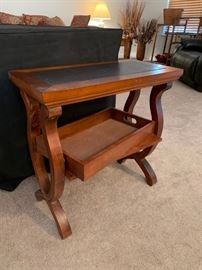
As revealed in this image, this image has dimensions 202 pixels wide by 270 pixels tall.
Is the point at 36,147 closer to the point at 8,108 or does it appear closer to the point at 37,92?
the point at 8,108

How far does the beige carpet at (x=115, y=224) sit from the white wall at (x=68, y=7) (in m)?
3.88

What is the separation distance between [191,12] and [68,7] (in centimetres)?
256

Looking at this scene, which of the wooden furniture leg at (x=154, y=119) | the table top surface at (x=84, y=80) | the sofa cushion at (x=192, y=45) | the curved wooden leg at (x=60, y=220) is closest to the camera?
the table top surface at (x=84, y=80)

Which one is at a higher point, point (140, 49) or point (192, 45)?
point (192, 45)

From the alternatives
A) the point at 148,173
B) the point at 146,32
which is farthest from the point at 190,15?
the point at 148,173

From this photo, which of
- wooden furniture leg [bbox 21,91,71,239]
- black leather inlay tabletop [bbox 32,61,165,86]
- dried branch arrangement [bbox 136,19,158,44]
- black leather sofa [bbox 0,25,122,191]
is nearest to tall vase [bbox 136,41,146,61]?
dried branch arrangement [bbox 136,19,158,44]

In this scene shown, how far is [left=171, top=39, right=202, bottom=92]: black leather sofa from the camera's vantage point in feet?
9.52

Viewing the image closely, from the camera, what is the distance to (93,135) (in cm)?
113

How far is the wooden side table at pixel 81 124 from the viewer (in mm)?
736

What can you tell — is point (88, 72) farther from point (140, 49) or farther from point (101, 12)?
point (140, 49)

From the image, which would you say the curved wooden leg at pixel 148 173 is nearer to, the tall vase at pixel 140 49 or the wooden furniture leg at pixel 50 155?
Result: the wooden furniture leg at pixel 50 155

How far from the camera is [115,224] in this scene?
41.2 inches

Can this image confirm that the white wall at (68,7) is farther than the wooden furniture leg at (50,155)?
Yes

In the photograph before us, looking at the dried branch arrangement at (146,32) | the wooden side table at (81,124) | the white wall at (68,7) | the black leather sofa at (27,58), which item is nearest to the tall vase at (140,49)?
the dried branch arrangement at (146,32)
